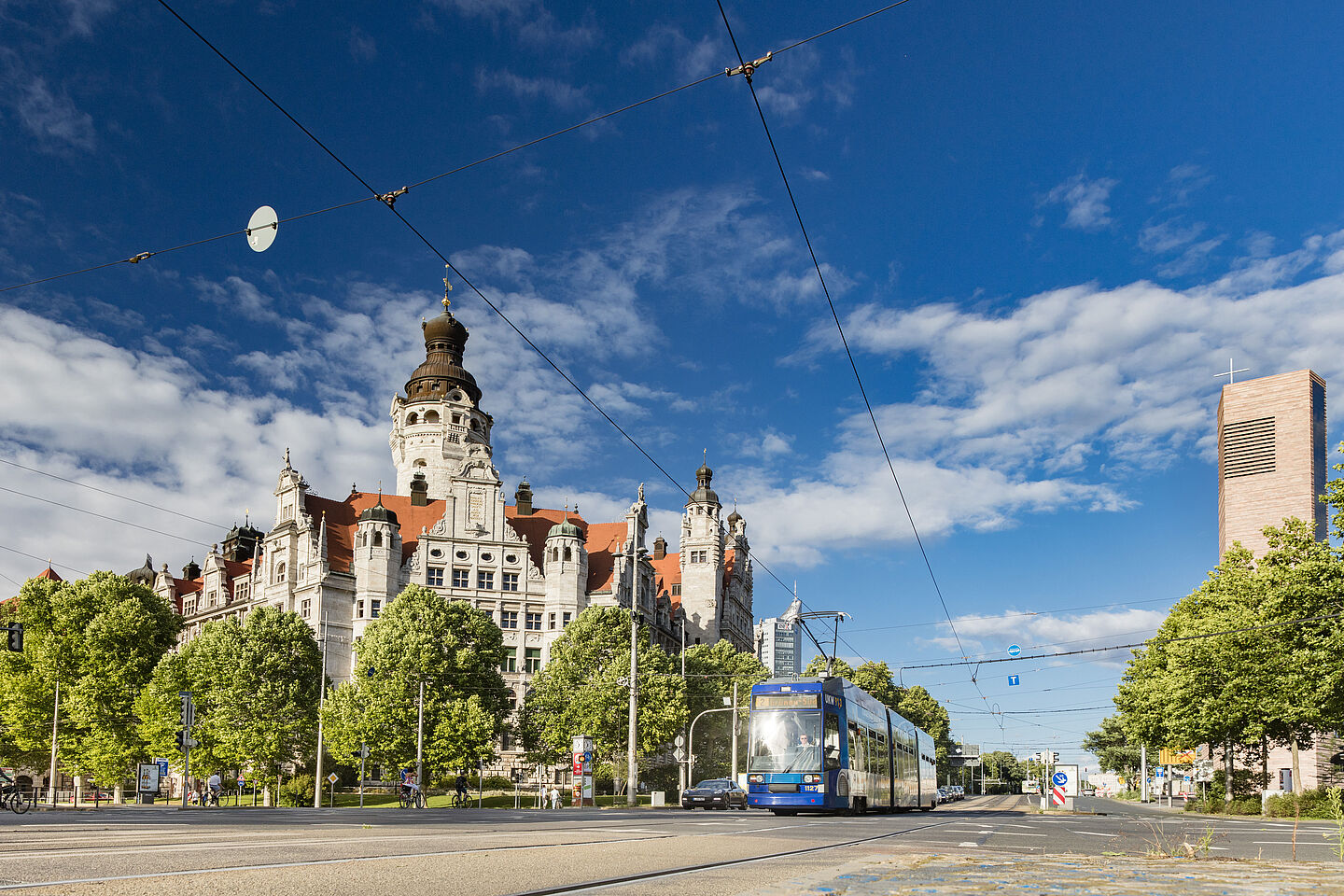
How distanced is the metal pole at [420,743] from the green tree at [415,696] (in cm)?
25

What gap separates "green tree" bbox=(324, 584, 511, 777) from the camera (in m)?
53.1

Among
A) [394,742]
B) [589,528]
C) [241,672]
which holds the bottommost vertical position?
[394,742]

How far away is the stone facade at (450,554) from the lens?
7725 centimetres

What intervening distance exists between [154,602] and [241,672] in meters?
7.89

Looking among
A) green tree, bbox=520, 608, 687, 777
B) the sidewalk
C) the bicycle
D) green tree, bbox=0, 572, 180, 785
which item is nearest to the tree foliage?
green tree, bbox=520, 608, 687, 777

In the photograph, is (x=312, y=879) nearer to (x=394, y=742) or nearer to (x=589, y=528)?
(x=394, y=742)

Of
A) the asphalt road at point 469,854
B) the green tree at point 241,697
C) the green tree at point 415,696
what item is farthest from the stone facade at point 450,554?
the asphalt road at point 469,854

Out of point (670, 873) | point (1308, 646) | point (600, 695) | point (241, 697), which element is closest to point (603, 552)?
point (600, 695)

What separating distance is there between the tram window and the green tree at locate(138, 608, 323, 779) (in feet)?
115

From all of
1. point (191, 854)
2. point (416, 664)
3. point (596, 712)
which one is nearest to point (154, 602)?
point (416, 664)

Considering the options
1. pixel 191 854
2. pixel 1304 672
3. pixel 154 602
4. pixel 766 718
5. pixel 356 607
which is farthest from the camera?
pixel 356 607

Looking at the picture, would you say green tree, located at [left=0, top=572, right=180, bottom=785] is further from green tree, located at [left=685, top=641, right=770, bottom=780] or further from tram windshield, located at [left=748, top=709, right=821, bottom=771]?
tram windshield, located at [left=748, top=709, right=821, bottom=771]

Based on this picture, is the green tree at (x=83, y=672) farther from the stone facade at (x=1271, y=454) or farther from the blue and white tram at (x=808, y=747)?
the stone facade at (x=1271, y=454)

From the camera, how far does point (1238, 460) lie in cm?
8531
